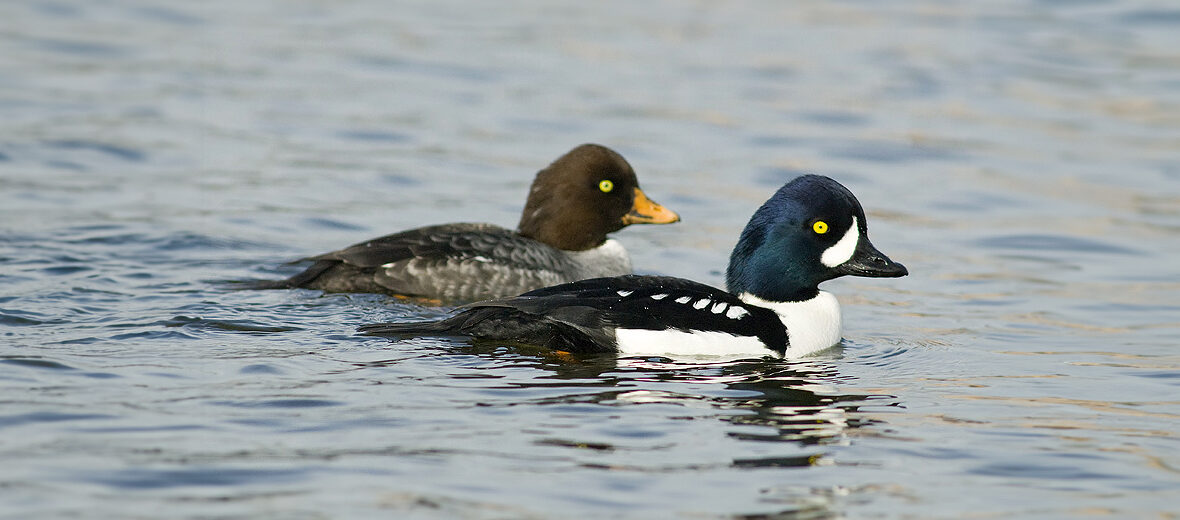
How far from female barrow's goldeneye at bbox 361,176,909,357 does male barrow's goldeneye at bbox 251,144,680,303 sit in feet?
4.80

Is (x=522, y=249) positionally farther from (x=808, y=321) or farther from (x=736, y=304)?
(x=808, y=321)

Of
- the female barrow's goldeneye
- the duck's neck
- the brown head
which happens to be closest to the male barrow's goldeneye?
the brown head

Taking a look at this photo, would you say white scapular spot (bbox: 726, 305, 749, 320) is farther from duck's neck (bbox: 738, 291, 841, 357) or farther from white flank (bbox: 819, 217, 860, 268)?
white flank (bbox: 819, 217, 860, 268)

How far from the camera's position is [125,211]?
12.4 meters

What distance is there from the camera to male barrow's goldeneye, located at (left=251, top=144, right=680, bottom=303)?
10312mm

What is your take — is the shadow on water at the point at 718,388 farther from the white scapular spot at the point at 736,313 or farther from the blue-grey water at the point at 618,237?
the white scapular spot at the point at 736,313

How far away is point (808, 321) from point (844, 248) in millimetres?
462

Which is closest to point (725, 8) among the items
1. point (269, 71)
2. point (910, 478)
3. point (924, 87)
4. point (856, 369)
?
point (924, 87)

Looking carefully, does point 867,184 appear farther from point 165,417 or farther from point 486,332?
point 165,417

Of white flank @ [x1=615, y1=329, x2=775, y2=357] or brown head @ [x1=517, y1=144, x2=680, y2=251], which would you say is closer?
white flank @ [x1=615, y1=329, x2=775, y2=357]

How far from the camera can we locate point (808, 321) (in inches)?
352

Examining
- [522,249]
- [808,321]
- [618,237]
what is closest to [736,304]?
[808,321]

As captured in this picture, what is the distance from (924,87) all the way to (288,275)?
8.93m

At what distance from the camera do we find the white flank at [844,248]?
8.97 metres
